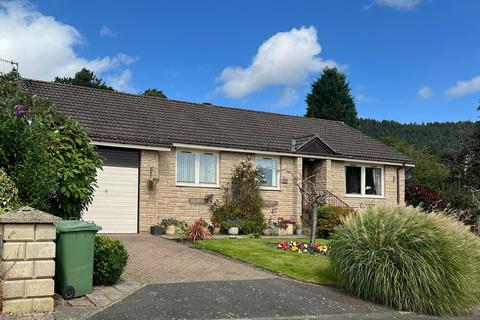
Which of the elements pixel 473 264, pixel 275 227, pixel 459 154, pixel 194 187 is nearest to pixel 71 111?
pixel 194 187

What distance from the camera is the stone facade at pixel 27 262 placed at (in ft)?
23.7

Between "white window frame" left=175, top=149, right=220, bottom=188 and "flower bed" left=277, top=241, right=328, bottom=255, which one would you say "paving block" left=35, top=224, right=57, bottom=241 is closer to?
"flower bed" left=277, top=241, right=328, bottom=255

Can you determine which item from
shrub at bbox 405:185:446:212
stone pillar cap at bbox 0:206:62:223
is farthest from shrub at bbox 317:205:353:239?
stone pillar cap at bbox 0:206:62:223

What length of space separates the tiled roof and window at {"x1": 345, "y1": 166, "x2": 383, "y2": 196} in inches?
27.9

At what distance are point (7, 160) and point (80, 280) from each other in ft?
8.85

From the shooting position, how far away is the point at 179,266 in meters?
11.5

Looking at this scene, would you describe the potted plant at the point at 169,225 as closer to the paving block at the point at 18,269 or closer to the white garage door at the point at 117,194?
the white garage door at the point at 117,194

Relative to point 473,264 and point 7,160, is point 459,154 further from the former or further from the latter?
point 7,160

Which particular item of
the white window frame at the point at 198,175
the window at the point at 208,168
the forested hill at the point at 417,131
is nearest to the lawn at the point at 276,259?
the white window frame at the point at 198,175

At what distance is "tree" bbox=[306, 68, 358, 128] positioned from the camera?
143 feet

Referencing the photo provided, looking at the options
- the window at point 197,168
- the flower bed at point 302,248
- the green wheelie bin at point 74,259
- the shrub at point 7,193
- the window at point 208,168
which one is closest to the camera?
the green wheelie bin at point 74,259

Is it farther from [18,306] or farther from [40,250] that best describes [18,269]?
[18,306]

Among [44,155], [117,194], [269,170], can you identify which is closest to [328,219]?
A: [269,170]

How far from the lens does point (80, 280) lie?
27.7ft
